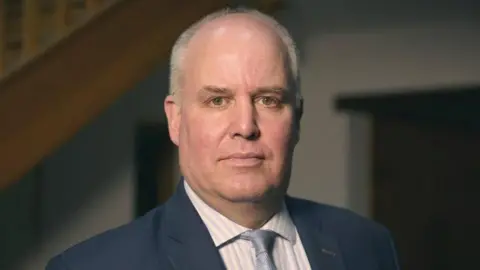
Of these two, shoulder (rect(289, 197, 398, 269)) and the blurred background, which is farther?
the blurred background

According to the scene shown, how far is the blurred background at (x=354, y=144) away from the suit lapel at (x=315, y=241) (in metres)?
1.01

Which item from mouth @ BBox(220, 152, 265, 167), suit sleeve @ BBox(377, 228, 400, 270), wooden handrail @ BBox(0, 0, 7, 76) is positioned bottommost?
suit sleeve @ BBox(377, 228, 400, 270)

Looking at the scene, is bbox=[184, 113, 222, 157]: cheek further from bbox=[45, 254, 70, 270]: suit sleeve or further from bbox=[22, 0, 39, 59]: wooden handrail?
bbox=[22, 0, 39, 59]: wooden handrail

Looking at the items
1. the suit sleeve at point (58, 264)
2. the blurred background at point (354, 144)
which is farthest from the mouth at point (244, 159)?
the blurred background at point (354, 144)

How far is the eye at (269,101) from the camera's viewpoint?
0.94m

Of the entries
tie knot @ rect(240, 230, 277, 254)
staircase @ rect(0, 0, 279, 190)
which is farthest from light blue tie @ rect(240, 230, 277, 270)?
staircase @ rect(0, 0, 279, 190)

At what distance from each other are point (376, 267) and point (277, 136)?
0.98ft

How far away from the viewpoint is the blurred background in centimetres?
228

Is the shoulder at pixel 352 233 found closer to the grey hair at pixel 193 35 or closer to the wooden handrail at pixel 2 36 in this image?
the grey hair at pixel 193 35

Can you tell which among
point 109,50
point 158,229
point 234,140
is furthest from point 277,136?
point 109,50

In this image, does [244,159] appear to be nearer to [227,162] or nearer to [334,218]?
[227,162]

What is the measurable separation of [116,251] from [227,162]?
20 centimetres

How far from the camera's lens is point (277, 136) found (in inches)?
37.3

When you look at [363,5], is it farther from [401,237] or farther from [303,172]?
[401,237]
